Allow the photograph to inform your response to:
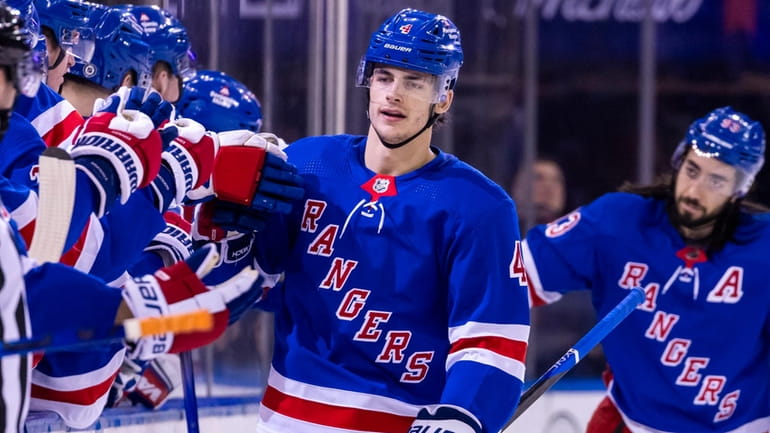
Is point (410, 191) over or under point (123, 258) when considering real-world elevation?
over

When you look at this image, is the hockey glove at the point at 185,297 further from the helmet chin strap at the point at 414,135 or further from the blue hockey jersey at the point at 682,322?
the blue hockey jersey at the point at 682,322

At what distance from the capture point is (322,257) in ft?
7.55

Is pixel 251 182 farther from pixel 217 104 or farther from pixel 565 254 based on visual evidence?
pixel 565 254

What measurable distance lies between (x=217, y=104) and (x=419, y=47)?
1.19 m

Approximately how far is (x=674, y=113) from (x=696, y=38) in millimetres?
607

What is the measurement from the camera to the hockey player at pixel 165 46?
A: 318cm

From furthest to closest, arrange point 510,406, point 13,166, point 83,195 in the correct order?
point 13,166 → point 510,406 → point 83,195

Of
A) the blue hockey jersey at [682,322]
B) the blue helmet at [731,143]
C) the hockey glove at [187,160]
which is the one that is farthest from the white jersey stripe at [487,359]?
the blue helmet at [731,143]

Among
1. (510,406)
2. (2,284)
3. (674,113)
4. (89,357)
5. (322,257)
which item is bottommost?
(674,113)

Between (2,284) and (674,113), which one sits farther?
(674,113)

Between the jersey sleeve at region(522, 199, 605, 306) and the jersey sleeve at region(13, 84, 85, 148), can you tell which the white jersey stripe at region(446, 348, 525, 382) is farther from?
the jersey sleeve at region(522, 199, 605, 306)

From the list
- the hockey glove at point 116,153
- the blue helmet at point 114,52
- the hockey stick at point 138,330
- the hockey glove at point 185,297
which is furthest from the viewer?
the blue helmet at point 114,52

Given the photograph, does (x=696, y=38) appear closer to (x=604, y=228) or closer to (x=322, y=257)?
(x=604, y=228)

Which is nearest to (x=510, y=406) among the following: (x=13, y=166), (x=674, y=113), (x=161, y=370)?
(x=13, y=166)
